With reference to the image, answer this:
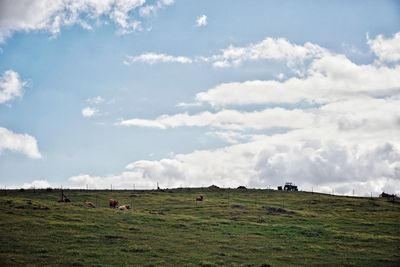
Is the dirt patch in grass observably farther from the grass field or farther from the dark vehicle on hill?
the dark vehicle on hill

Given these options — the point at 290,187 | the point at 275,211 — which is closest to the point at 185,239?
the point at 275,211

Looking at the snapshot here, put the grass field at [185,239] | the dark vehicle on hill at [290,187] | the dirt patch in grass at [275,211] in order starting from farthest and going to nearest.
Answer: the dark vehicle on hill at [290,187] < the dirt patch in grass at [275,211] < the grass field at [185,239]

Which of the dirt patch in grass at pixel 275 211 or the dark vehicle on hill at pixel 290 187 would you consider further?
the dark vehicle on hill at pixel 290 187

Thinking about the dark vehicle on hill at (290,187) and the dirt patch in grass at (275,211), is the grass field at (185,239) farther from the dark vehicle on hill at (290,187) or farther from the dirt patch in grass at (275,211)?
the dark vehicle on hill at (290,187)

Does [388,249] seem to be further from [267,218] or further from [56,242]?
[56,242]

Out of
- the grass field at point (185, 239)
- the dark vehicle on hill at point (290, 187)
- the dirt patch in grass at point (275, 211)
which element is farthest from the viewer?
the dark vehicle on hill at point (290, 187)

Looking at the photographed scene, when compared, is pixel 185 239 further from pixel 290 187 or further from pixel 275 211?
pixel 290 187

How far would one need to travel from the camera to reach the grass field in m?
34.6

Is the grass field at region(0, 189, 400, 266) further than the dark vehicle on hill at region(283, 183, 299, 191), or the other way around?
the dark vehicle on hill at region(283, 183, 299, 191)

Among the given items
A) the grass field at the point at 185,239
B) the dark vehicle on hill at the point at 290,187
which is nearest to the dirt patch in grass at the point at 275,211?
the grass field at the point at 185,239

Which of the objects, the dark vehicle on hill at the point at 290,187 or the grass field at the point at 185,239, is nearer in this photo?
the grass field at the point at 185,239

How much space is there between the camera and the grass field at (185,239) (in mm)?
34625

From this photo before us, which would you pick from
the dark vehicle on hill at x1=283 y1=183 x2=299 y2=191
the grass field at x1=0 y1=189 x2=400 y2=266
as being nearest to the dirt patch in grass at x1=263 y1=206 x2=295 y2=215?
the grass field at x1=0 y1=189 x2=400 y2=266

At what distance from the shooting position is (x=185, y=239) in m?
42.5
